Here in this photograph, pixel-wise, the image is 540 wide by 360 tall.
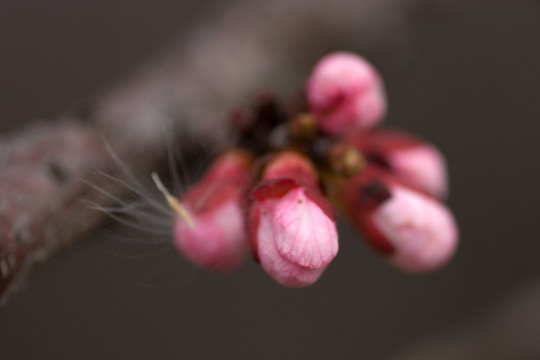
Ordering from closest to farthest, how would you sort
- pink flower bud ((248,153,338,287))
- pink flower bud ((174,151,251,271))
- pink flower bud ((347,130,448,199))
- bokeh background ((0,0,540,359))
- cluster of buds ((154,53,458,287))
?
pink flower bud ((248,153,338,287))
cluster of buds ((154,53,458,287))
pink flower bud ((174,151,251,271))
pink flower bud ((347,130,448,199))
bokeh background ((0,0,540,359))

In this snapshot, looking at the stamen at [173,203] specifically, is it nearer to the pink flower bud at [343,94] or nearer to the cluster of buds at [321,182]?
the cluster of buds at [321,182]

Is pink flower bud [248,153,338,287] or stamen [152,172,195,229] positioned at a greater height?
stamen [152,172,195,229]

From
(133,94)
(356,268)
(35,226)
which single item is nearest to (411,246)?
(35,226)

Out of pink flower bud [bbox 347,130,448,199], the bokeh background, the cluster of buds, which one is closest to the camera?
the cluster of buds

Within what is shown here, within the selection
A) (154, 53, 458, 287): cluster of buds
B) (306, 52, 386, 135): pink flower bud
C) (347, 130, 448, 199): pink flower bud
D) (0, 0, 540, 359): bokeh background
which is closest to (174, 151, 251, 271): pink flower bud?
(154, 53, 458, 287): cluster of buds

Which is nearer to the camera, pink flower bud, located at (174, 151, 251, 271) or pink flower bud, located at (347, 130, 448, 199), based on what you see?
pink flower bud, located at (174, 151, 251, 271)

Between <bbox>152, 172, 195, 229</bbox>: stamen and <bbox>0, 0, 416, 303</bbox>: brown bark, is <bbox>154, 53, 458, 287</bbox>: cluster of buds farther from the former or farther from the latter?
<bbox>0, 0, 416, 303</bbox>: brown bark

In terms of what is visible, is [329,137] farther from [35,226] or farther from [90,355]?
[90,355]
